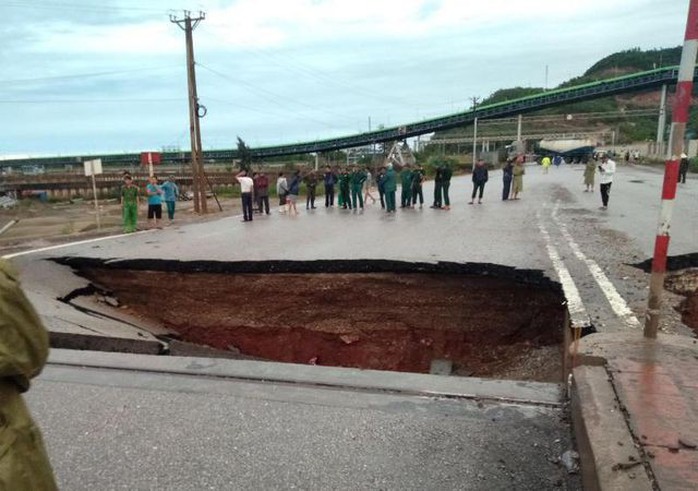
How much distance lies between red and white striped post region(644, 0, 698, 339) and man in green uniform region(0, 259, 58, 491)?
3620mm

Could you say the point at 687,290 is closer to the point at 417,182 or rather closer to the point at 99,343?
the point at 99,343

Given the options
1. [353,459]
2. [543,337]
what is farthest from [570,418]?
[543,337]

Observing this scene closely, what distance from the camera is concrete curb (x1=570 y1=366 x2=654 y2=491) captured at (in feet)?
7.23

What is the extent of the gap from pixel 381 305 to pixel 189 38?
19.0 metres

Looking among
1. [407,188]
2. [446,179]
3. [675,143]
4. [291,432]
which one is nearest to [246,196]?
[407,188]

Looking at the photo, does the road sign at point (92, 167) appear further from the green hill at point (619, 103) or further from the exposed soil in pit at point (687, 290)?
the green hill at point (619, 103)

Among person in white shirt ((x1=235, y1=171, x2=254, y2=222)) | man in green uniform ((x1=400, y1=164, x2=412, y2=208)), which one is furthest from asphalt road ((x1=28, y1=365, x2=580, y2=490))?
man in green uniform ((x1=400, y1=164, x2=412, y2=208))

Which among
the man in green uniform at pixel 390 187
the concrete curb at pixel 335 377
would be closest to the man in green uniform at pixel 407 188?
the man in green uniform at pixel 390 187

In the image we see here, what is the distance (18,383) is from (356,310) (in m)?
5.95

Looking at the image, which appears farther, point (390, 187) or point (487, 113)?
point (487, 113)

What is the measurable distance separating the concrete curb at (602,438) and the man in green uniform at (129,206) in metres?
13.2

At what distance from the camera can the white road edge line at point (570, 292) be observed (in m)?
4.86

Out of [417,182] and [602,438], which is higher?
[417,182]

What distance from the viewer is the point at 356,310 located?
24.5 feet
